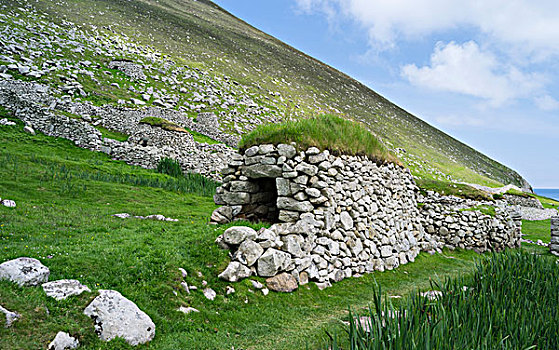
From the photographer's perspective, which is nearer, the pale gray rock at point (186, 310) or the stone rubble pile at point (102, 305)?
the stone rubble pile at point (102, 305)

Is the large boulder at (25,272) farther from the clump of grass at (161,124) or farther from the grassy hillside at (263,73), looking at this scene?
the grassy hillside at (263,73)

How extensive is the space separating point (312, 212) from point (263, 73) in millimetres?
40992

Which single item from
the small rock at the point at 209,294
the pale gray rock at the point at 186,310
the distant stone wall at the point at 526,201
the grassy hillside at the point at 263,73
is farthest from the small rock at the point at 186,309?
the distant stone wall at the point at 526,201

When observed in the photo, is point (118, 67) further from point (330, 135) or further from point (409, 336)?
point (409, 336)

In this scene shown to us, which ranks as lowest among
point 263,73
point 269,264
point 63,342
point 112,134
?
point 112,134

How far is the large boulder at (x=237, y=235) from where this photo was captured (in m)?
7.00

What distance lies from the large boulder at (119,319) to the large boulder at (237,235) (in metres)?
2.67

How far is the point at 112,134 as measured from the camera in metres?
21.2

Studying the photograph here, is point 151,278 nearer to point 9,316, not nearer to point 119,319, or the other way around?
point 119,319

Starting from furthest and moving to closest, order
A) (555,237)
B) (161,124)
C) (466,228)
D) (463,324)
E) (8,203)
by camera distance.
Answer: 1. (161,124)
2. (466,228)
3. (555,237)
4. (8,203)
5. (463,324)

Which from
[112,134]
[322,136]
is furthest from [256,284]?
[112,134]

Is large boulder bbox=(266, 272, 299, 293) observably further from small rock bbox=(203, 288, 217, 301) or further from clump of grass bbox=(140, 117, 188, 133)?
clump of grass bbox=(140, 117, 188, 133)

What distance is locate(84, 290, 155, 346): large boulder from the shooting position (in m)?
4.16

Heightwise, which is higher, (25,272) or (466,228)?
(466,228)
